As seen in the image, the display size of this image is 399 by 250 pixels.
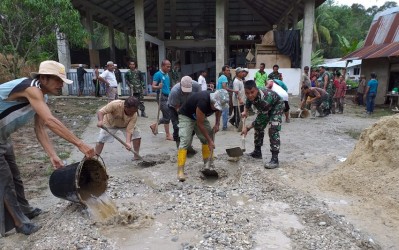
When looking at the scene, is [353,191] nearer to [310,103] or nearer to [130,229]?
[130,229]

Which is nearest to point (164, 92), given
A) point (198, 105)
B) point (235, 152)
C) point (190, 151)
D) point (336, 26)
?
point (190, 151)

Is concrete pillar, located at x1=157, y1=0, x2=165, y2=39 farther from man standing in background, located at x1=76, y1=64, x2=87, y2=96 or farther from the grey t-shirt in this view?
the grey t-shirt

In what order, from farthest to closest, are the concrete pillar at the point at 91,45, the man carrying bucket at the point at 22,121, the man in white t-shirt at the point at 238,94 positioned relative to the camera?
the concrete pillar at the point at 91,45, the man in white t-shirt at the point at 238,94, the man carrying bucket at the point at 22,121

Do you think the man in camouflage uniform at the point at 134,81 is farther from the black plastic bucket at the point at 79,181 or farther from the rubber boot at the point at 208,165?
the black plastic bucket at the point at 79,181

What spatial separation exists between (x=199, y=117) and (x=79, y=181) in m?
1.73

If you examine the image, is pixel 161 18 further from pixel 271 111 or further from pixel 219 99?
pixel 219 99

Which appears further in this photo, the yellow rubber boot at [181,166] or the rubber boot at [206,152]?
the rubber boot at [206,152]

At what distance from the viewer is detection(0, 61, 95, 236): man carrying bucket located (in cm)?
304

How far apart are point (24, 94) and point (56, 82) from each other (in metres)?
0.30

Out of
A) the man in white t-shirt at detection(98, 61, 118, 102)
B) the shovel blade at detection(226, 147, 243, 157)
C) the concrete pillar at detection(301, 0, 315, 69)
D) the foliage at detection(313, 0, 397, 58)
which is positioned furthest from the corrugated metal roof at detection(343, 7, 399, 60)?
the foliage at detection(313, 0, 397, 58)

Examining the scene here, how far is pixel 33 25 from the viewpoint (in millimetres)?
10656

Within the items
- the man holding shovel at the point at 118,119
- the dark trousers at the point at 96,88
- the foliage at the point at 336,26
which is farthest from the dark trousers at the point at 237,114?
the foliage at the point at 336,26

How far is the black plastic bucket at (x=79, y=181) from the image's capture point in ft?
11.2

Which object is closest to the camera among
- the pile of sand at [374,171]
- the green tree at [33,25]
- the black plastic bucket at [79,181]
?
the black plastic bucket at [79,181]
